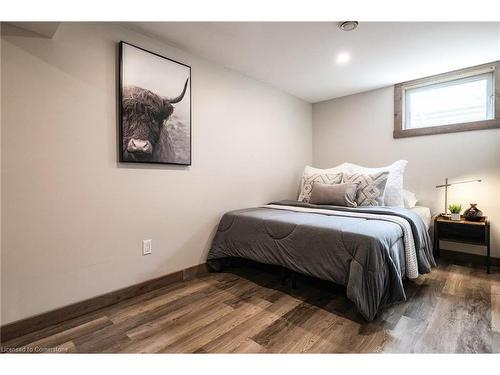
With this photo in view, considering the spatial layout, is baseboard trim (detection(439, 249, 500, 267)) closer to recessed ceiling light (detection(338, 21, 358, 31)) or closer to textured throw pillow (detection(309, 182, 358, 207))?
textured throw pillow (detection(309, 182, 358, 207))

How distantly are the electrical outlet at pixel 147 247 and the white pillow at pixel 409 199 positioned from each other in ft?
8.94

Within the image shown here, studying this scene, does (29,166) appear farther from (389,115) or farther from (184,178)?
(389,115)

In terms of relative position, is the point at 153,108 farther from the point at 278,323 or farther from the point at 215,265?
the point at 278,323

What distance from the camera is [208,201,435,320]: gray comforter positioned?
1.57 meters

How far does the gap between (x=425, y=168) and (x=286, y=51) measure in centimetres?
215

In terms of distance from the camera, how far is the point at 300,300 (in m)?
1.92

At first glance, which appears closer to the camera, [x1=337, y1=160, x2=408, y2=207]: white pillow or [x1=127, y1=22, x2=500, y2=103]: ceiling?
[x1=127, y1=22, x2=500, y2=103]: ceiling

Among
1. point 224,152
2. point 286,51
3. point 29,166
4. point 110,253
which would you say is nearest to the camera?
point 29,166

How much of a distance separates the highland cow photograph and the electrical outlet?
0.66 m

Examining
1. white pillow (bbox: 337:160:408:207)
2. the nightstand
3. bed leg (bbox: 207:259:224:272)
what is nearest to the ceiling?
white pillow (bbox: 337:160:408:207)

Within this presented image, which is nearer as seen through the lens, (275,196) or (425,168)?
(425,168)

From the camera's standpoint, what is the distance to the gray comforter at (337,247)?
157 cm

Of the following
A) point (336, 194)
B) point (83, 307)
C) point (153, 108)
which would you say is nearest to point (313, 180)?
A: point (336, 194)
